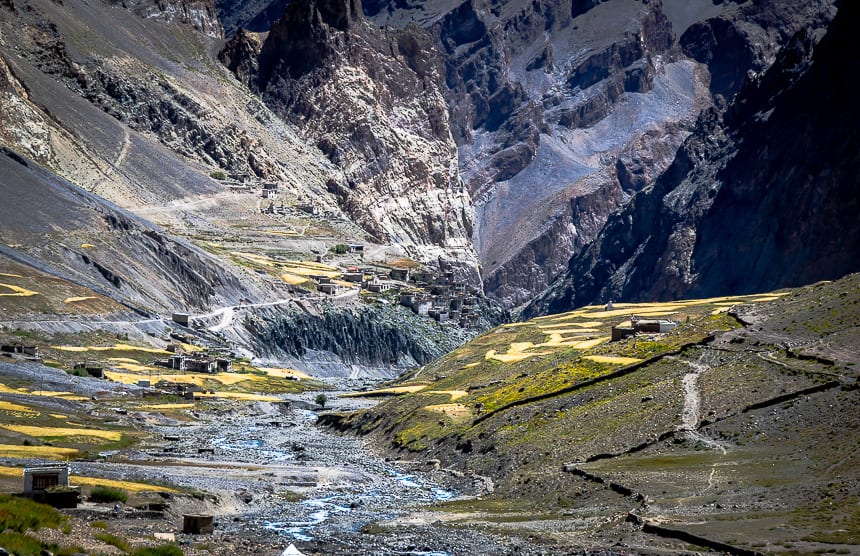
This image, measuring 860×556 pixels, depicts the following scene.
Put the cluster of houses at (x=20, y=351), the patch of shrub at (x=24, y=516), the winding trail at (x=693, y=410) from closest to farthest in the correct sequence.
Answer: the patch of shrub at (x=24, y=516) → the winding trail at (x=693, y=410) → the cluster of houses at (x=20, y=351)

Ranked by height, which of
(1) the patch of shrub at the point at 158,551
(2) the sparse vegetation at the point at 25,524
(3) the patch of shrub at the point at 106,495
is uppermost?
(3) the patch of shrub at the point at 106,495

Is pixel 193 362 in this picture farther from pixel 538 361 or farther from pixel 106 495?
pixel 106 495

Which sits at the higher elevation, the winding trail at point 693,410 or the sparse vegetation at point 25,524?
the winding trail at point 693,410

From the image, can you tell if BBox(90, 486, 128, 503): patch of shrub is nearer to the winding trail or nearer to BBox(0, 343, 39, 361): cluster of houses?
the winding trail

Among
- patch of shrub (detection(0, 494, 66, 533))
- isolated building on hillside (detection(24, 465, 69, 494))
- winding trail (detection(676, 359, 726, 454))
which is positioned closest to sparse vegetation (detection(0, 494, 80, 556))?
patch of shrub (detection(0, 494, 66, 533))

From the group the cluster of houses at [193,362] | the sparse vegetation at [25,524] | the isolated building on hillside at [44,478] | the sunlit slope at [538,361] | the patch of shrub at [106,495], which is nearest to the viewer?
the sparse vegetation at [25,524]

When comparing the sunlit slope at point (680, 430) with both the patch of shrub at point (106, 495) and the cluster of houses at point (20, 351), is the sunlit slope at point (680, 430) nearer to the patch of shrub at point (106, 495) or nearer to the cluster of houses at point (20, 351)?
the patch of shrub at point (106, 495)

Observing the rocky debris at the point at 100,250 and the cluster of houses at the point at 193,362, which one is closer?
the cluster of houses at the point at 193,362

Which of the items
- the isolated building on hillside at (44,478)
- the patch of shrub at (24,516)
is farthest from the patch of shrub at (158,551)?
the isolated building on hillside at (44,478)
